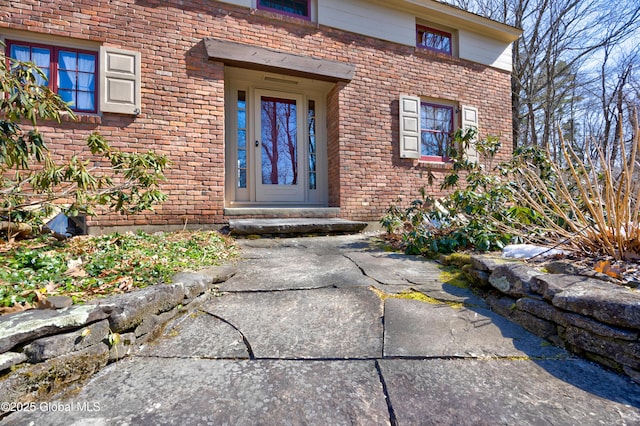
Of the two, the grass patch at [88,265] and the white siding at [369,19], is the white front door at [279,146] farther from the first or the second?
the grass patch at [88,265]

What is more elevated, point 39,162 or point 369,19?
point 369,19

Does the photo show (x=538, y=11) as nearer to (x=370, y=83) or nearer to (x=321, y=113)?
(x=370, y=83)

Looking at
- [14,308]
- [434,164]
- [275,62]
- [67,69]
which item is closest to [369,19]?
[275,62]

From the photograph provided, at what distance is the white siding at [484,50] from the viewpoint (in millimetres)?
6371

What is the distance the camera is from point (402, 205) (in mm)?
5668

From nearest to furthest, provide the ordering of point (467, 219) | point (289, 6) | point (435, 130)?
point (467, 219), point (289, 6), point (435, 130)

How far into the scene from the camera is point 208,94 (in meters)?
4.55

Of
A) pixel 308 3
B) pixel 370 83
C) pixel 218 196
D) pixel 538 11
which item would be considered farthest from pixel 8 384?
pixel 538 11

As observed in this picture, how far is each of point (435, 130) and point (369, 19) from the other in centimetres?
261

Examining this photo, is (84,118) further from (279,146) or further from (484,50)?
(484,50)

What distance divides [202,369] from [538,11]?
14.8m

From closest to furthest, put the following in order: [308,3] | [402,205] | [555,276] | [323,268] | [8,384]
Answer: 1. [8,384]
2. [555,276]
3. [323,268]
4. [308,3]
5. [402,205]

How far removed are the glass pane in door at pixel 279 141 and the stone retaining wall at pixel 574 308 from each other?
13.8 ft

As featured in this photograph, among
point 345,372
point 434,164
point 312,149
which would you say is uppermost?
point 312,149
